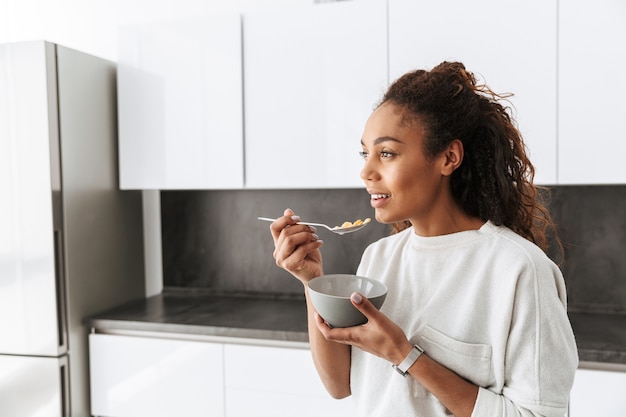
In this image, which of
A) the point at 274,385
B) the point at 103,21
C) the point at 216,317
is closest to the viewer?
the point at 274,385

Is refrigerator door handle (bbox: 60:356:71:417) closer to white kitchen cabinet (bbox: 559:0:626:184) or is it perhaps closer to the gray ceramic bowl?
the gray ceramic bowl

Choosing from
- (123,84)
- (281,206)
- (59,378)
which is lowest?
(59,378)

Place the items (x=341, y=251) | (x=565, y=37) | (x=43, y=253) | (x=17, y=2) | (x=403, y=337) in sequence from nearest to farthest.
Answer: (x=403, y=337), (x=565, y=37), (x=43, y=253), (x=341, y=251), (x=17, y=2)

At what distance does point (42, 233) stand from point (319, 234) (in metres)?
1.14

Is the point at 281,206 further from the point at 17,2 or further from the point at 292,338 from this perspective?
the point at 17,2

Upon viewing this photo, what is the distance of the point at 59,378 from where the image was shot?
83.1 inches

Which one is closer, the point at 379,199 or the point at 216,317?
the point at 379,199

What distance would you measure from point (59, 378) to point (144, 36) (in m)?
1.41

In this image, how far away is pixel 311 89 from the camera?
2.10 meters

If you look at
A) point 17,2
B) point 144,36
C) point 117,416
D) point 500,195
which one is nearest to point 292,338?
point 117,416

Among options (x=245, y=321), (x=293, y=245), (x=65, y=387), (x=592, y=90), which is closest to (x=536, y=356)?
(x=293, y=245)

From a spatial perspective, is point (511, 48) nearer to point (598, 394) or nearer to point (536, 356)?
point (598, 394)

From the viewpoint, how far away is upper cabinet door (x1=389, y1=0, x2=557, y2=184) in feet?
6.12

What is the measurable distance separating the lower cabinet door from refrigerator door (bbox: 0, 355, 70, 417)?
0.43 feet
